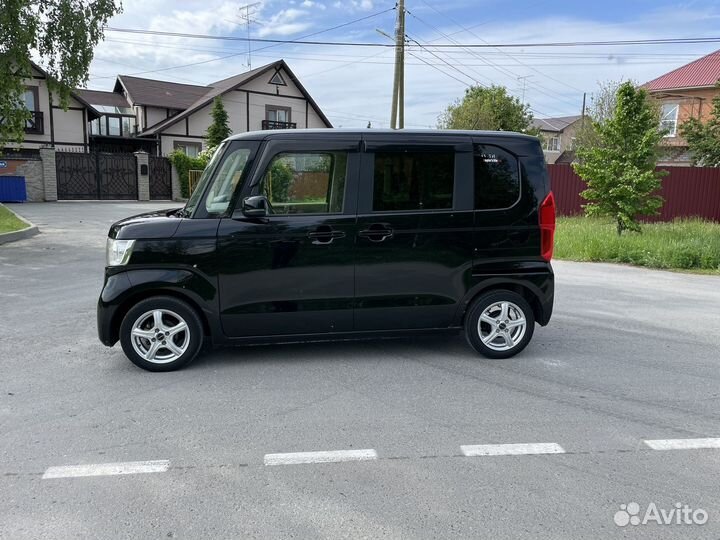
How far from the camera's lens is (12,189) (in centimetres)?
2741

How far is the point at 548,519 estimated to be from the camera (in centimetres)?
288

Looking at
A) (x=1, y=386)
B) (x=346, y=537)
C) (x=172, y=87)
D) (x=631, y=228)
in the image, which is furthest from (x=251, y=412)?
(x=172, y=87)

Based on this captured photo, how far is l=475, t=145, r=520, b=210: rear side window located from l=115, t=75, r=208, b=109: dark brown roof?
37491 mm

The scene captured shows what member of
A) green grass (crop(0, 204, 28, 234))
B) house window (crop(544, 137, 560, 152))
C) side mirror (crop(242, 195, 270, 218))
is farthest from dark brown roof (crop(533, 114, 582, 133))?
side mirror (crop(242, 195, 270, 218))

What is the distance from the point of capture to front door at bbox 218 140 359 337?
16.0ft

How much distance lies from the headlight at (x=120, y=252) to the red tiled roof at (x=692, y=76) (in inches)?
1399

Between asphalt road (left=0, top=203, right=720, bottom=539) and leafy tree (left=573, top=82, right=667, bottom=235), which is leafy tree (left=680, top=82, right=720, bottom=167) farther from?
asphalt road (left=0, top=203, right=720, bottom=539)

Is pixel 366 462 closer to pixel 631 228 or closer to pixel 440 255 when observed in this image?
pixel 440 255

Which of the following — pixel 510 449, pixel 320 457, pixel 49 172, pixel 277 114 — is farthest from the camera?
pixel 277 114

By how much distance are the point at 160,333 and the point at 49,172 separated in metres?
28.0

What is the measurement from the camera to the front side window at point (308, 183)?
4.99m

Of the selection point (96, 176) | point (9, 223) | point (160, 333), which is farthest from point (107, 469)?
point (96, 176)

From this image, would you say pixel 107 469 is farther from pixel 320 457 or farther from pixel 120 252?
pixel 120 252

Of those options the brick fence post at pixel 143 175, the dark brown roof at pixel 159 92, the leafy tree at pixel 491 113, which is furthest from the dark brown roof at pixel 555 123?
the brick fence post at pixel 143 175
